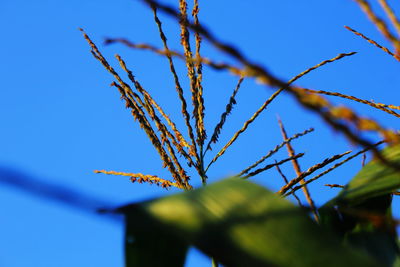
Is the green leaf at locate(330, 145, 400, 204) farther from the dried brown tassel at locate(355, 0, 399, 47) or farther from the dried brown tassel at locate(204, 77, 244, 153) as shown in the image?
the dried brown tassel at locate(204, 77, 244, 153)

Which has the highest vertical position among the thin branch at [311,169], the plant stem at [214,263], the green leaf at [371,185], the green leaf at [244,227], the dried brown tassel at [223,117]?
the dried brown tassel at [223,117]

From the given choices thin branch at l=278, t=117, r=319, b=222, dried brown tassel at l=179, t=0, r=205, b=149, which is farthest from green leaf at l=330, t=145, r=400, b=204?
dried brown tassel at l=179, t=0, r=205, b=149

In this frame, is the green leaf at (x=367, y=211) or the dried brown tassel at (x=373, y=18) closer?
the dried brown tassel at (x=373, y=18)

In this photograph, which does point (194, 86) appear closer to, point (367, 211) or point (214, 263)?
point (214, 263)

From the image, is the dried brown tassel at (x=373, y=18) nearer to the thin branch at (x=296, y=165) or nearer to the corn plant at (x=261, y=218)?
the corn plant at (x=261, y=218)

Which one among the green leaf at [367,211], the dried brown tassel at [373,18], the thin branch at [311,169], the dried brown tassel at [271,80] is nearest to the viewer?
the dried brown tassel at [271,80]

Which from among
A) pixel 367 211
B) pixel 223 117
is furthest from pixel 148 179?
pixel 367 211

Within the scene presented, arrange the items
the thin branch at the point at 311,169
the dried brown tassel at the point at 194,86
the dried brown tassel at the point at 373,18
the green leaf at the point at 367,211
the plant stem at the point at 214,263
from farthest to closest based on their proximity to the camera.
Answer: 1. the dried brown tassel at the point at 194,86
2. the thin branch at the point at 311,169
3. the plant stem at the point at 214,263
4. the green leaf at the point at 367,211
5. the dried brown tassel at the point at 373,18

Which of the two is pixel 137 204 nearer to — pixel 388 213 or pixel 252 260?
pixel 252 260

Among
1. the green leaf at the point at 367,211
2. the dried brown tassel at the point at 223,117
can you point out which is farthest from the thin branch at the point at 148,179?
the green leaf at the point at 367,211
